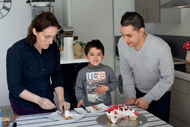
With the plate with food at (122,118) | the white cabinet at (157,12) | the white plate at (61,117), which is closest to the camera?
the plate with food at (122,118)

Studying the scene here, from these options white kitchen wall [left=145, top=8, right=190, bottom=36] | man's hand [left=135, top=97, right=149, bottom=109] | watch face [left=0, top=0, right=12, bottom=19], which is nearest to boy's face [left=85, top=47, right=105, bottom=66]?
man's hand [left=135, top=97, right=149, bottom=109]

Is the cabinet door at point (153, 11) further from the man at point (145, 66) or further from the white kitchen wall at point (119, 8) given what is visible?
the man at point (145, 66)

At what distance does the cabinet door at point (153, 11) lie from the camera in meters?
3.81

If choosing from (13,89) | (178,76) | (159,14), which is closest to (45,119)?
(13,89)

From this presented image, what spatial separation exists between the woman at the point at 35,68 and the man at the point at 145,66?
1.97ft

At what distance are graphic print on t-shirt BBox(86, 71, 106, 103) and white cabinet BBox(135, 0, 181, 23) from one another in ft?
5.98

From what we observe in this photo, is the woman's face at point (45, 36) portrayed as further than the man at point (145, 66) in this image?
No

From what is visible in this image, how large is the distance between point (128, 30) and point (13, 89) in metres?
1.01

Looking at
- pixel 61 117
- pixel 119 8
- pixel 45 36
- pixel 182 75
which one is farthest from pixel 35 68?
pixel 119 8

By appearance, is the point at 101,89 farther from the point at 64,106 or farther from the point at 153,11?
the point at 153,11

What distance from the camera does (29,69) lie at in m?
1.99

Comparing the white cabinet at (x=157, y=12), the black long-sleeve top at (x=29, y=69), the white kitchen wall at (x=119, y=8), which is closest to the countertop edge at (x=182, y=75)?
the white cabinet at (x=157, y=12)

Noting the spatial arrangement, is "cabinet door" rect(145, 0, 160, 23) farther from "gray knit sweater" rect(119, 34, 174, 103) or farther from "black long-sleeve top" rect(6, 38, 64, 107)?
"black long-sleeve top" rect(6, 38, 64, 107)

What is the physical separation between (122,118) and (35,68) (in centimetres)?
81
